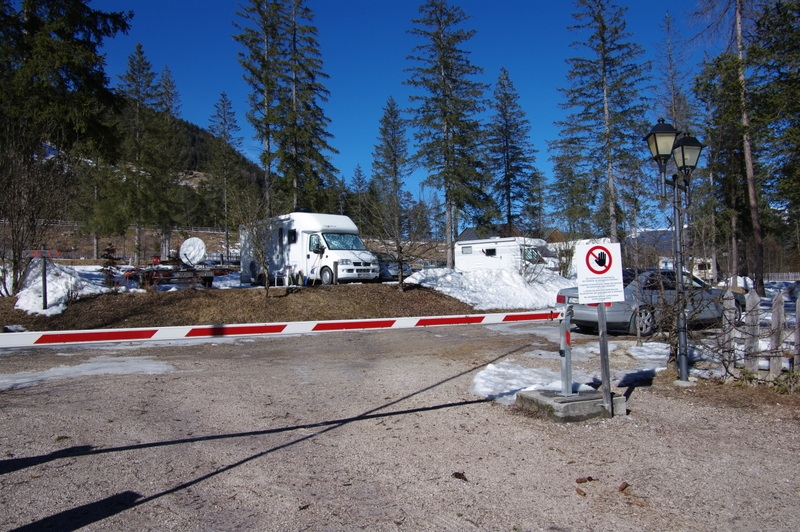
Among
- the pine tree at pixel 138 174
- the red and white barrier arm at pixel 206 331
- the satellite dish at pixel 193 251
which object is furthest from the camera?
the pine tree at pixel 138 174

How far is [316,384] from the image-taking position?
722 centimetres

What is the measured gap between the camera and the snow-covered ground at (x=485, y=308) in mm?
7062

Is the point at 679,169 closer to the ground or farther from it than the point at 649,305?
farther from it

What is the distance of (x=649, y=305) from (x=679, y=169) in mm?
2031

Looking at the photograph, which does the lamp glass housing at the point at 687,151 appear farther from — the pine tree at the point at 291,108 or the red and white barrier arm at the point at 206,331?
the pine tree at the point at 291,108

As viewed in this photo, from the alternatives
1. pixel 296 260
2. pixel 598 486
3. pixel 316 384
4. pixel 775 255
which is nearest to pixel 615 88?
pixel 296 260

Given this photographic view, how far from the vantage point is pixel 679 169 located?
7695 millimetres

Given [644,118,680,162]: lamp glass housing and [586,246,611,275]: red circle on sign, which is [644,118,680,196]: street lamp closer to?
[644,118,680,162]: lamp glass housing

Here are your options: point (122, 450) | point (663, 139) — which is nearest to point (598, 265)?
point (663, 139)

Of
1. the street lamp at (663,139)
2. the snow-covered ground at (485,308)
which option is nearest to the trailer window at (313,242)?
the snow-covered ground at (485,308)

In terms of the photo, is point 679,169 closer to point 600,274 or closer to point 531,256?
point 600,274

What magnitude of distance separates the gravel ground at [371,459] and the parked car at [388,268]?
11583mm

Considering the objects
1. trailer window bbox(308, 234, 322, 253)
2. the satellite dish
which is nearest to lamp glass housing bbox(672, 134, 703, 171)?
trailer window bbox(308, 234, 322, 253)

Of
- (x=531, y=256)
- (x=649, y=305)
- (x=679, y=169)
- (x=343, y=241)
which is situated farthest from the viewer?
(x=531, y=256)
